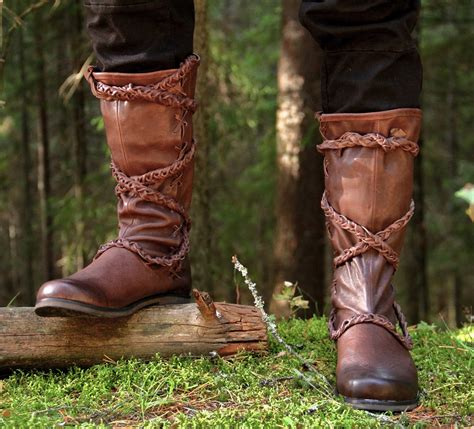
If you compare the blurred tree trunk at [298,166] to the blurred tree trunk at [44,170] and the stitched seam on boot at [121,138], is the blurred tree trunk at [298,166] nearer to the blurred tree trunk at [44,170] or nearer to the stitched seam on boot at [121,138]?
the stitched seam on boot at [121,138]

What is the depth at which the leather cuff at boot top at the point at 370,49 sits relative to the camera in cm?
186

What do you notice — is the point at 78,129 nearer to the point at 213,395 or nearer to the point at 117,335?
the point at 117,335

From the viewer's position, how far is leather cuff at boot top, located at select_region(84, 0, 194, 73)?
2.04 m

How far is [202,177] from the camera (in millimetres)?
3889

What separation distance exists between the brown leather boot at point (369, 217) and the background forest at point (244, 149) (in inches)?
25.5

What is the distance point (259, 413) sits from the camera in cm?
158

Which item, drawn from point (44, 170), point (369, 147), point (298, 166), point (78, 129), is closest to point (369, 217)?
point (369, 147)

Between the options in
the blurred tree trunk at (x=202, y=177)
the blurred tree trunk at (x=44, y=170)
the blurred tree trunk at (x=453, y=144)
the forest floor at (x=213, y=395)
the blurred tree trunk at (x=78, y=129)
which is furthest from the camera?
the blurred tree trunk at (x=44, y=170)

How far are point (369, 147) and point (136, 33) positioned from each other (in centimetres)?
79

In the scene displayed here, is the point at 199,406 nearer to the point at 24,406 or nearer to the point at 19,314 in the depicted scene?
the point at 24,406

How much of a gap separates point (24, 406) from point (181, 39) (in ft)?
3.90

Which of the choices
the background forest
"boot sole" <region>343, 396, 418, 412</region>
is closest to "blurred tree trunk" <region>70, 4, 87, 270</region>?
the background forest

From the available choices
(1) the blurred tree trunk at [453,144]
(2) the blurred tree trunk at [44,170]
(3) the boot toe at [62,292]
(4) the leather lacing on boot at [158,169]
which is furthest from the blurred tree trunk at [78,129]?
(3) the boot toe at [62,292]

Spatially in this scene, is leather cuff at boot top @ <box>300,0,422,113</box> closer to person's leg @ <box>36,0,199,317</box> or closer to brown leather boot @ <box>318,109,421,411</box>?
brown leather boot @ <box>318,109,421,411</box>
